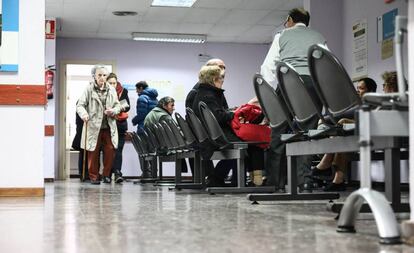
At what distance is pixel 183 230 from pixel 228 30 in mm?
8889

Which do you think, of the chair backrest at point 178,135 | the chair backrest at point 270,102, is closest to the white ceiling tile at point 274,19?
the chair backrest at point 178,135

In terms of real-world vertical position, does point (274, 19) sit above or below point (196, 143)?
above

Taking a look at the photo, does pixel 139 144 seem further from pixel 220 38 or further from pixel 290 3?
pixel 220 38

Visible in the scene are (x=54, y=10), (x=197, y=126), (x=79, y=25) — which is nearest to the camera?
(x=197, y=126)

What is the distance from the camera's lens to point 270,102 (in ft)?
11.3

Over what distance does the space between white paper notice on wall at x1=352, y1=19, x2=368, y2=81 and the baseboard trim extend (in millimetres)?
4297

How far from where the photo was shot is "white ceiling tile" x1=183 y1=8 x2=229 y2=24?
9.18 meters

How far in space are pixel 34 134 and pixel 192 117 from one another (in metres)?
1.22

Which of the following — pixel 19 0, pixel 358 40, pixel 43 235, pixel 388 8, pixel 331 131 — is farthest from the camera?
pixel 358 40

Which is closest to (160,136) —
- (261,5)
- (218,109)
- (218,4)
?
(218,109)

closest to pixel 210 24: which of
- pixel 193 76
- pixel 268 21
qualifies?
pixel 268 21

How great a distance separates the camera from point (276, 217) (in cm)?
249

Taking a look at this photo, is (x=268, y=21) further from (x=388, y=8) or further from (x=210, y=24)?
(x=388, y=8)

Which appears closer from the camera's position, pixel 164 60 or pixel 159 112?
pixel 159 112
